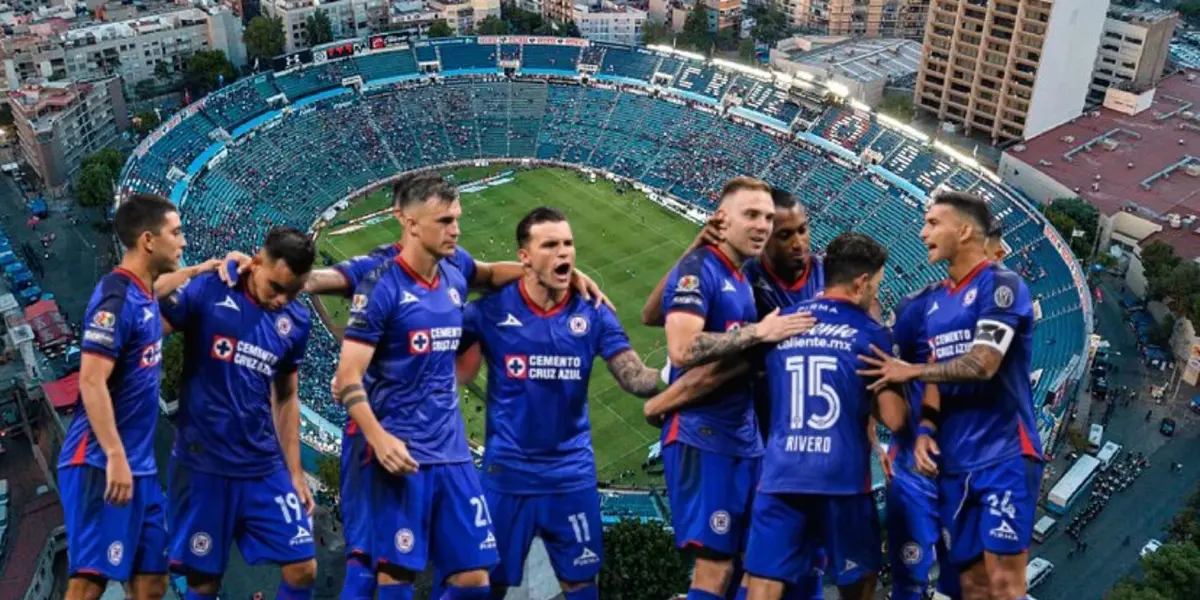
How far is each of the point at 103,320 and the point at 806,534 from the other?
1056 centimetres

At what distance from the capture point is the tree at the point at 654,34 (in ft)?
392

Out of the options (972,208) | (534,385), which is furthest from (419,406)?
(972,208)

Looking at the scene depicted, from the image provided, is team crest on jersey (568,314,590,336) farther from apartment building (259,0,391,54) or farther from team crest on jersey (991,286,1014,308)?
apartment building (259,0,391,54)

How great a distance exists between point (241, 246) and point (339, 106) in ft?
78.4

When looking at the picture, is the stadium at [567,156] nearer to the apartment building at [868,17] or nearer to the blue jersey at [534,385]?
the apartment building at [868,17]

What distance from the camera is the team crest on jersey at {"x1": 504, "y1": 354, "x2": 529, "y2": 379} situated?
17.1m

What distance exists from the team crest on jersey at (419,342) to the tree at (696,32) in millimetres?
104595

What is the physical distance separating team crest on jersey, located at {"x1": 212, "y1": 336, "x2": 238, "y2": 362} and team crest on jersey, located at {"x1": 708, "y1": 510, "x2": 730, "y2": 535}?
7.69 m

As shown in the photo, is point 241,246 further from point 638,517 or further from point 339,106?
point 638,517

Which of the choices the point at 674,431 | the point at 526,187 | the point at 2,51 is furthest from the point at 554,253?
the point at 2,51

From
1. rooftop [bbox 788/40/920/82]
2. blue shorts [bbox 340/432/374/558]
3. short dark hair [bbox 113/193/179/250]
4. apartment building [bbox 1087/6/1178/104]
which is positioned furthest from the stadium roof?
short dark hair [bbox 113/193/179/250]

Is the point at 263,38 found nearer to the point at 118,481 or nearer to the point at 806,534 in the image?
the point at 118,481

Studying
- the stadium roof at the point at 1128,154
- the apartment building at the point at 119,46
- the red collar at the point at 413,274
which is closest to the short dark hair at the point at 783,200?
the red collar at the point at 413,274

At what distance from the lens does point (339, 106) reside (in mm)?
100750
